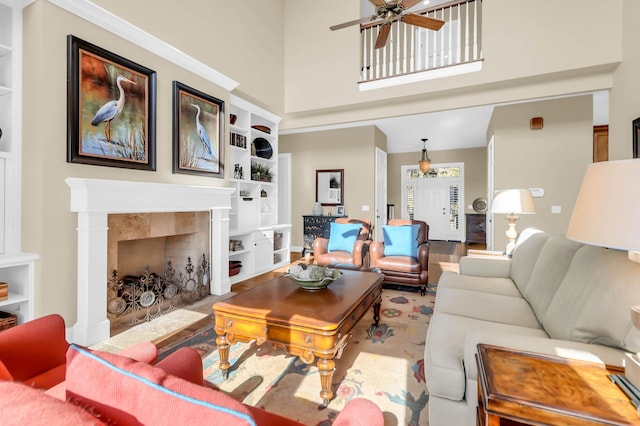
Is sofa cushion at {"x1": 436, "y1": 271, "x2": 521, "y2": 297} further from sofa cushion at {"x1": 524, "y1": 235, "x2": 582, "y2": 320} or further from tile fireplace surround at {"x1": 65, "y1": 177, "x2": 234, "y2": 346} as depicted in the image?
tile fireplace surround at {"x1": 65, "y1": 177, "x2": 234, "y2": 346}

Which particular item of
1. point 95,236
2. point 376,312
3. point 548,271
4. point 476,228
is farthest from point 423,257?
point 476,228

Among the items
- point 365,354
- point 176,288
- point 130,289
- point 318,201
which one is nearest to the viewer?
point 365,354

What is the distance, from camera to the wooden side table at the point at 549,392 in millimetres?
896

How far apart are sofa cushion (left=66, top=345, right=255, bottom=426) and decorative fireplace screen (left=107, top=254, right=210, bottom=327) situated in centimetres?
270

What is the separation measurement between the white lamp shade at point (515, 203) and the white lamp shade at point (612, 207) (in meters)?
2.42

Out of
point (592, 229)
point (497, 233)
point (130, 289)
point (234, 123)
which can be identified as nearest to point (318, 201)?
point (234, 123)

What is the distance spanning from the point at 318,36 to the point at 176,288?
4665 mm

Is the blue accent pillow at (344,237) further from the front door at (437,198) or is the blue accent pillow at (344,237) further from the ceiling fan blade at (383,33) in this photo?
the front door at (437,198)

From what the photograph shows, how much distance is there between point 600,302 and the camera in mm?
1364

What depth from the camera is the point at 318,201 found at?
7.14m

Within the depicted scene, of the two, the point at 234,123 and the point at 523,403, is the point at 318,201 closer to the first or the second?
the point at 234,123

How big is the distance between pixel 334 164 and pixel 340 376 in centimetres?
543

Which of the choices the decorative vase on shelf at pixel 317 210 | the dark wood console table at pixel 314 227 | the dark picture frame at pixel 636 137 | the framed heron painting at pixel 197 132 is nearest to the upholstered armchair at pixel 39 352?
the framed heron painting at pixel 197 132

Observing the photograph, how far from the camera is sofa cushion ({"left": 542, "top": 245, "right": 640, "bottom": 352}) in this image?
4.15 feet
